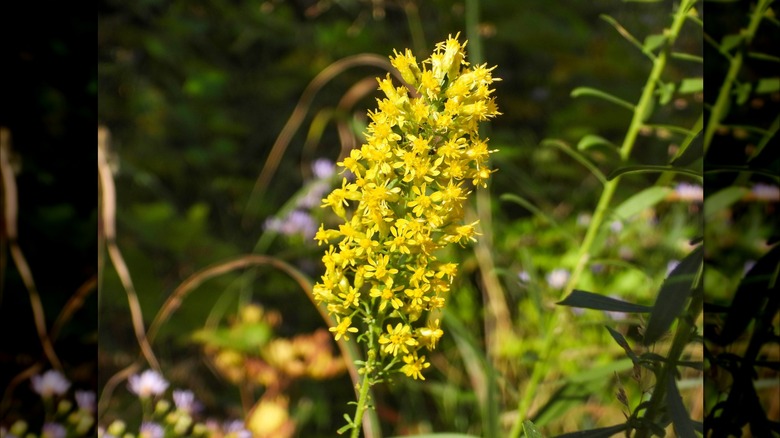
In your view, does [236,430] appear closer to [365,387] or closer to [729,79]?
[365,387]

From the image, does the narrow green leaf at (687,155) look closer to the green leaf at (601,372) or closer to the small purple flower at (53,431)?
the green leaf at (601,372)

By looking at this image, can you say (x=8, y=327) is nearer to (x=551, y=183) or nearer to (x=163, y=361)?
(x=163, y=361)

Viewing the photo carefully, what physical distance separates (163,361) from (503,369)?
0.44 m

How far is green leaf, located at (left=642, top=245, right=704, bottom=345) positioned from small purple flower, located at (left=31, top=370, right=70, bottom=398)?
75 cm

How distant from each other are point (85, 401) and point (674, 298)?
2.50 ft

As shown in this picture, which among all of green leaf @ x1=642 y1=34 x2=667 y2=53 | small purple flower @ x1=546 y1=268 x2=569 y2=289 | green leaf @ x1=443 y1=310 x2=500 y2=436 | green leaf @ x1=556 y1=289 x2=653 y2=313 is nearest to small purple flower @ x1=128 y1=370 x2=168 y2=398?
green leaf @ x1=443 y1=310 x2=500 y2=436

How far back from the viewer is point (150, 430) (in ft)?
3.64

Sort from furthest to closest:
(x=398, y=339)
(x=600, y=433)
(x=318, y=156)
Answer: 1. (x=318, y=156)
2. (x=600, y=433)
3. (x=398, y=339)

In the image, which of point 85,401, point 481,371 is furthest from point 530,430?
point 85,401

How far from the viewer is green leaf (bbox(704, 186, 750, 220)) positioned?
683 millimetres

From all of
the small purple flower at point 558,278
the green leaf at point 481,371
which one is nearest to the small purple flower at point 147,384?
the green leaf at point 481,371

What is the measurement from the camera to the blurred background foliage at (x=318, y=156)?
1.08 m

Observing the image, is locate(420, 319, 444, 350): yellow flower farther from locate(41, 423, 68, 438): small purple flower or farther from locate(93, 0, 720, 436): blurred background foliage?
locate(41, 423, 68, 438): small purple flower

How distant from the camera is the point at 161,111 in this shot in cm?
124
